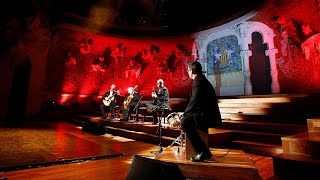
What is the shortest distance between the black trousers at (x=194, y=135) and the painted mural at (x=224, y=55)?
9.37 m

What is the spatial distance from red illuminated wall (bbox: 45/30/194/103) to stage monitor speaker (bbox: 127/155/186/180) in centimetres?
1190

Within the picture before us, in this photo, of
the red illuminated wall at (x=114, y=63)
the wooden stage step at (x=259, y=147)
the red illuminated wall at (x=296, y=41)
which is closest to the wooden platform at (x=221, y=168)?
the wooden stage step at (x=259, y=147)

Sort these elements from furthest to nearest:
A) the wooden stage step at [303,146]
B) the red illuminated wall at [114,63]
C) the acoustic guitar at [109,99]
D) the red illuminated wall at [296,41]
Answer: the red illuminated wall at [114,63]
the acoustic guitar at [109,99]
the red illuminated wall at [296,41]
the wooden stage step at [303,146]

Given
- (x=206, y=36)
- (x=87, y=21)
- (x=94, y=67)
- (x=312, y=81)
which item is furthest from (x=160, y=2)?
(x=312, y=81)

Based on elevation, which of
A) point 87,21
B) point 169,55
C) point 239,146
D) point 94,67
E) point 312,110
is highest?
point 87,21

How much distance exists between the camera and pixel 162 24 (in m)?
14.4

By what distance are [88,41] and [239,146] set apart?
1176 centimetres

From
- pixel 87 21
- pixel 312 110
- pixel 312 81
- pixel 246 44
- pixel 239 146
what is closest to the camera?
pixel 239 146

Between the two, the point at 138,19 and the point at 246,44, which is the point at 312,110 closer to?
the point at 246,44

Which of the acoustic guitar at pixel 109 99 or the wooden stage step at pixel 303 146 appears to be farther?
the acoustic guitar at pixel 109 99

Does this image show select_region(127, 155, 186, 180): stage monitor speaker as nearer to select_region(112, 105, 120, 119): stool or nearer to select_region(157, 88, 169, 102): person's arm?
select_region(157, 88, 169, 102): person's arm

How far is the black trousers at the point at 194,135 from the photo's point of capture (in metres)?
3.20

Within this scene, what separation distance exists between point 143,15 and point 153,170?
14326 mm

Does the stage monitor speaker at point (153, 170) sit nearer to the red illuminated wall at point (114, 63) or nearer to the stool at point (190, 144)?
the stool at point (190, 144)
